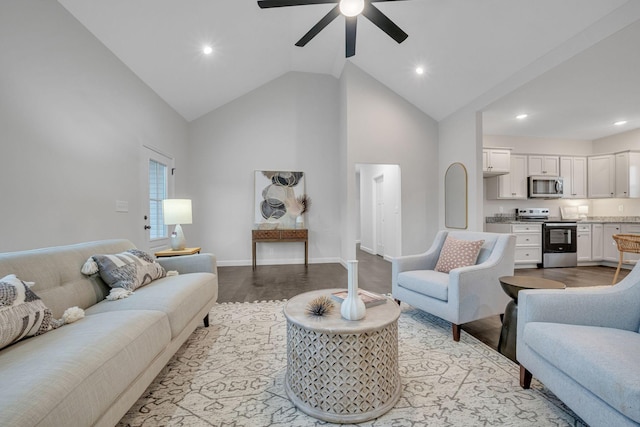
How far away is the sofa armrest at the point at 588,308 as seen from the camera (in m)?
1.49

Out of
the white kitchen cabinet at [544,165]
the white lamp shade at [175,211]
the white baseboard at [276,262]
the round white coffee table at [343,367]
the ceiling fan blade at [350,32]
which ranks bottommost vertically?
the white baseboard at [276,262]

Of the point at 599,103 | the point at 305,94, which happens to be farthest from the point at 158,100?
the point at 599,103

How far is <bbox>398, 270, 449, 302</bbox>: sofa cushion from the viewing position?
7.63 ft

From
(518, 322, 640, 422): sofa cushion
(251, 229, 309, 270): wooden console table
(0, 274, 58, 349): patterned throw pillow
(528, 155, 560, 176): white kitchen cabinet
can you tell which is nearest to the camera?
(518, 322, 640, 422): sofa cushion

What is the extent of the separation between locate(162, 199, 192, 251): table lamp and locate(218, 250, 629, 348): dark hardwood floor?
82 cm

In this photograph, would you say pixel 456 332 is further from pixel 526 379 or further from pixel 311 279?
pixel 311 279

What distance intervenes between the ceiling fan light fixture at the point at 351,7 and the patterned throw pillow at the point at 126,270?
2724mm

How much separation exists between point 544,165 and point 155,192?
6967mm

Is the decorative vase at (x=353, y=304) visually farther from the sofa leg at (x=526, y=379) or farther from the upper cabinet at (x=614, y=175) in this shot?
the upper cabinet at (x=614, y=175)

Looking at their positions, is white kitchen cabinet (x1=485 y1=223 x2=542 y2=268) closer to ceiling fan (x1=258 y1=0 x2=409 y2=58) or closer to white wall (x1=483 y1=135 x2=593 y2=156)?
white wall (x1=483 y1=135 x2=593 y2=156)

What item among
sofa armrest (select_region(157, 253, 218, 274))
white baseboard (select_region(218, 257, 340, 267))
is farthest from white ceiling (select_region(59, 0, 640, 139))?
white baseboard (select_region(218, 257, 340, 267))

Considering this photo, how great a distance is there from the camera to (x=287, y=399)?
158 centimetres

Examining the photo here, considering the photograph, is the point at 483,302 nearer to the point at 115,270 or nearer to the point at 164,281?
the point at 164,281

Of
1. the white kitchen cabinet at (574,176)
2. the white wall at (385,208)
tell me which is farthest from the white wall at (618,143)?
the white wall at (385,208)
